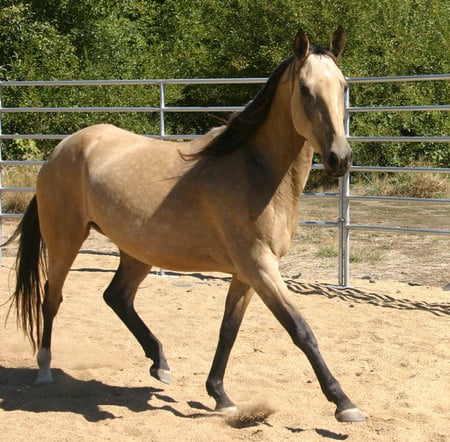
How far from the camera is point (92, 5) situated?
17.4 metres

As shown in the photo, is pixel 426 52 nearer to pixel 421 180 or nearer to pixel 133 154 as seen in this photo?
pixel 421 180

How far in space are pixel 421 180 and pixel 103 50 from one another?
736 cm

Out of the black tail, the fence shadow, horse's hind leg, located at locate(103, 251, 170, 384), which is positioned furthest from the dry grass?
horse's hind leg, located at locate(103, 251, 170, 384)

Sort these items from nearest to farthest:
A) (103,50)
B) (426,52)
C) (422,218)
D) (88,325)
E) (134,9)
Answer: (88,325), (422,218), (426,52), (103,50), (134,9)

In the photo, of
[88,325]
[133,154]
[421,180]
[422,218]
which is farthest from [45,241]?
[421,180]

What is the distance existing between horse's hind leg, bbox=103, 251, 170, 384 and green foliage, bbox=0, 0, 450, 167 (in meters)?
9.01

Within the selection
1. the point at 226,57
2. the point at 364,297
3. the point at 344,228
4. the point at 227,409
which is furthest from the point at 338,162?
the point at 226,57

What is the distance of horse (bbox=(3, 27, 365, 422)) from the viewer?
3.78 metres

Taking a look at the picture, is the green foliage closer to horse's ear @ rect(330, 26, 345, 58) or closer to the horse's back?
the horse's back

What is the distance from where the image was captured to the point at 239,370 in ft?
16.1

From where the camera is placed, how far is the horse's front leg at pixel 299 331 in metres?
3.76

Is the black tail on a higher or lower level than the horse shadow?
higher

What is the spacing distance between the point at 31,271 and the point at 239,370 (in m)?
1.42

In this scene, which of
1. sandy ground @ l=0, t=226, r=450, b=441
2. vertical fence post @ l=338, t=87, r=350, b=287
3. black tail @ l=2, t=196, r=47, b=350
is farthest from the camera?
vertical fence post @ l=338, t=87, r=350, b=287
